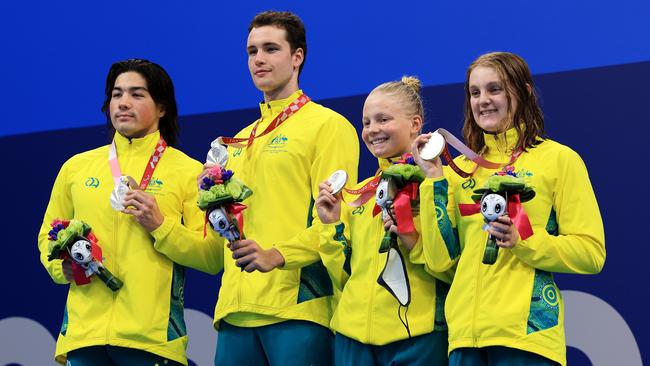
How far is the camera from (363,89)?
4.83m

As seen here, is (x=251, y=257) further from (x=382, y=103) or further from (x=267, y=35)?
(x=267, y=35)

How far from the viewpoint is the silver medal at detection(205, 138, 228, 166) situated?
150 inches

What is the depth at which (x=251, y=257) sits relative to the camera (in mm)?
3564

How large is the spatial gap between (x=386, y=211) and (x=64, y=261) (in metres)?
1.24

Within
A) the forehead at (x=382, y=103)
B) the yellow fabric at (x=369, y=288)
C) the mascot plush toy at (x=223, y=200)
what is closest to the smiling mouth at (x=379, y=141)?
the forehead at (x=382, y=103)

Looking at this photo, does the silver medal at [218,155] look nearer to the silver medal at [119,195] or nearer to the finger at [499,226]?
the silver medal at [119,195]

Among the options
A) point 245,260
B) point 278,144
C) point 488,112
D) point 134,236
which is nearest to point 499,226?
point 488,112

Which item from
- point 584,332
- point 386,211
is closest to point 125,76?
point 386,211

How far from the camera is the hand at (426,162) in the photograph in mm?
3369

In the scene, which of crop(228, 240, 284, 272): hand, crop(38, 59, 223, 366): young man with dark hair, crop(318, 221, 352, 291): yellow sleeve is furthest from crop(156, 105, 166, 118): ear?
crop(318, 221, 352, 291): yellow sleeve

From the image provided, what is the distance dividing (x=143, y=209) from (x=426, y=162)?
108cm

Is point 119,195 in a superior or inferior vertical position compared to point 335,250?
superior
